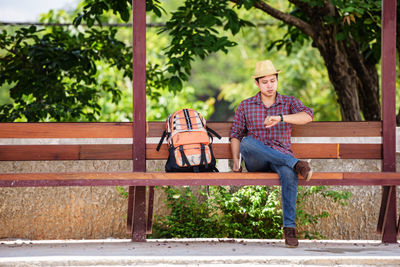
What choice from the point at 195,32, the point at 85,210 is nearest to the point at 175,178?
the point at 85,210

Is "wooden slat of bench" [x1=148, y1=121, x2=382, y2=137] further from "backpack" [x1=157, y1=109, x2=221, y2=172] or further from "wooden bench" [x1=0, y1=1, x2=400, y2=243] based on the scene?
"backpack" [x1=157, y1=109, x2=221, y2=172]

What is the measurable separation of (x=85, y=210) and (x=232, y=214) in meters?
1.37

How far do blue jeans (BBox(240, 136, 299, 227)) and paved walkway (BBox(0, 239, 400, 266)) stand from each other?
30 centimetres

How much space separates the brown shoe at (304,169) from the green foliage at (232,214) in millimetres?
984

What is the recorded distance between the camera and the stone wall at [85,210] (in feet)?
17.5

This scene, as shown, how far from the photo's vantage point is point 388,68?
4.83m

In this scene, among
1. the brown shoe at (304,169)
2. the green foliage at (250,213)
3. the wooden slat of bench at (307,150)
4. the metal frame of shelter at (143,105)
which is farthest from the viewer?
the green foliage at (250,213)

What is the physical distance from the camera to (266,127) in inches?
180

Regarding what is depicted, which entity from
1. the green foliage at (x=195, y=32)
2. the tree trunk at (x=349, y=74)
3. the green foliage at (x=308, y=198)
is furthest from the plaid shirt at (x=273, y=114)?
the tree trunk at (x=349, y=74)

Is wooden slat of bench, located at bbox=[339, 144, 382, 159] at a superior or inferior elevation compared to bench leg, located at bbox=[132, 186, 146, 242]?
superior

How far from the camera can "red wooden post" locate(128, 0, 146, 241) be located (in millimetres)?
4703

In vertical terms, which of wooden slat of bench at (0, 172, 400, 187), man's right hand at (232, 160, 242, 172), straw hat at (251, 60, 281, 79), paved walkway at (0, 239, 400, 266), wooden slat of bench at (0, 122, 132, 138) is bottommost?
paved walkway at (0, 239, 400, 266)

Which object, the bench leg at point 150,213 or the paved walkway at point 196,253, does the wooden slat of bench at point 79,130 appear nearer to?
the bench leg at point 150,213

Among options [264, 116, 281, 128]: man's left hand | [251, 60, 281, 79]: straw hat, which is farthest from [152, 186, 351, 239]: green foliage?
[251, 60, 281, 79]: straw hat
